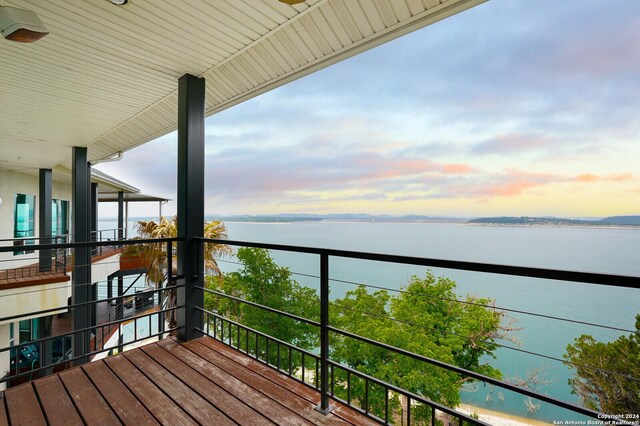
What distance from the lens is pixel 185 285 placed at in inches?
109

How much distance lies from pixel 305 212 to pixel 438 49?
12.6 metres

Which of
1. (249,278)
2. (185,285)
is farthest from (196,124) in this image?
(249,278)

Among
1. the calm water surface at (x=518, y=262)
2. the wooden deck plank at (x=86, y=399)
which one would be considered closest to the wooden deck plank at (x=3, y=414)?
the wooden deck plank at (x=86, y=399)

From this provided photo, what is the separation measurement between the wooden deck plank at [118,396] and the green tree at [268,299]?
869 centimetres

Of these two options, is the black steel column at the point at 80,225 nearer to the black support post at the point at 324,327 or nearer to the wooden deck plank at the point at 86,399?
the wooden deck plank at the point at 86,399

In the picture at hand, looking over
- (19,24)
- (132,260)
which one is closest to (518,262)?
(19,24)

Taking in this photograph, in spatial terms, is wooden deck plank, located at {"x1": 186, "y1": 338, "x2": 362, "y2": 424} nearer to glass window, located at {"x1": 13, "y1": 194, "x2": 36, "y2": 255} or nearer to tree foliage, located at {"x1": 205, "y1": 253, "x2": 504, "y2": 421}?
tree foliage, located at {"x1": 205, "y1": 253, "x2": 504, "y2": 421}

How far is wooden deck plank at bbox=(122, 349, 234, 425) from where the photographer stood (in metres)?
1.68

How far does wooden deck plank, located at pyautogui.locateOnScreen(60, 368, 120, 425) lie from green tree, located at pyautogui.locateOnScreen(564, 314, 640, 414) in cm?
834

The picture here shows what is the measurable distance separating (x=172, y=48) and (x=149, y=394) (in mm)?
2461

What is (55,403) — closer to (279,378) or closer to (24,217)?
(279,378)

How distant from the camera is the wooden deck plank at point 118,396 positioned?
1670 millimetres

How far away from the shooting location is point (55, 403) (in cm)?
182

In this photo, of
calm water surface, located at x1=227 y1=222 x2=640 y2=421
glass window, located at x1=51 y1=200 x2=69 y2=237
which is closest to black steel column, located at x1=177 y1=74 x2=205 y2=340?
calm water surface, located at x1=227 y1=222 x2=640 y2=421
